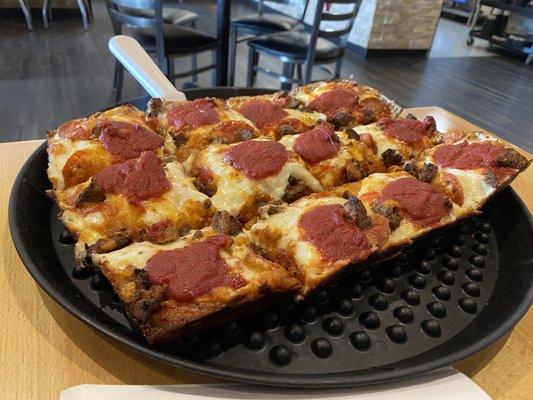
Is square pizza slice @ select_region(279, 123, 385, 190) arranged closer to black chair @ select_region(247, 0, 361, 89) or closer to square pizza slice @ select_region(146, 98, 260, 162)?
square pizza slice @ select_region(146, 98, 260, 162)

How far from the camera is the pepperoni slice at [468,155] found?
1.59m

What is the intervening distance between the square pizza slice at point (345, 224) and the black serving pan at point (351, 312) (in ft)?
0.26

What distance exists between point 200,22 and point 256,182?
7413 millimetres

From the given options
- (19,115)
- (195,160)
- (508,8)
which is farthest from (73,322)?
(508,8)

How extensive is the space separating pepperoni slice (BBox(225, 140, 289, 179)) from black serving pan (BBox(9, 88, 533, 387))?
0.43m

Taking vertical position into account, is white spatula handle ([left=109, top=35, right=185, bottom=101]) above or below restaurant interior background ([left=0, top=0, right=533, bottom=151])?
above

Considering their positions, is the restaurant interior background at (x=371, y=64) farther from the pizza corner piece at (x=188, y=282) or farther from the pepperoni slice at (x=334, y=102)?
the pizza corner piece at (x=188, y=282)

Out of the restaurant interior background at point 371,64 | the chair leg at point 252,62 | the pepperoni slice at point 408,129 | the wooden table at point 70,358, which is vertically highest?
the pepperoni slice at point 408,129

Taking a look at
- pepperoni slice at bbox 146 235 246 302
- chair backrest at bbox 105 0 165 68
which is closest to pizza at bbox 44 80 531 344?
pepperoni slice at bbox 146 235 246 302

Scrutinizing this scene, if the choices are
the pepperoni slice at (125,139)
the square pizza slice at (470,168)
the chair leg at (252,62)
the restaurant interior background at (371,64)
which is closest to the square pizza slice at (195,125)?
the pepperoni slice at (125,139)

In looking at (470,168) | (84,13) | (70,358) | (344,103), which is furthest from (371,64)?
(70,358)

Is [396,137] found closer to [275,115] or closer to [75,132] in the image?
[275,115]

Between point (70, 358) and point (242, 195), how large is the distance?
636 millimetres

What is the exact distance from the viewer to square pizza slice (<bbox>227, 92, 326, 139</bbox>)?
1735 mm
